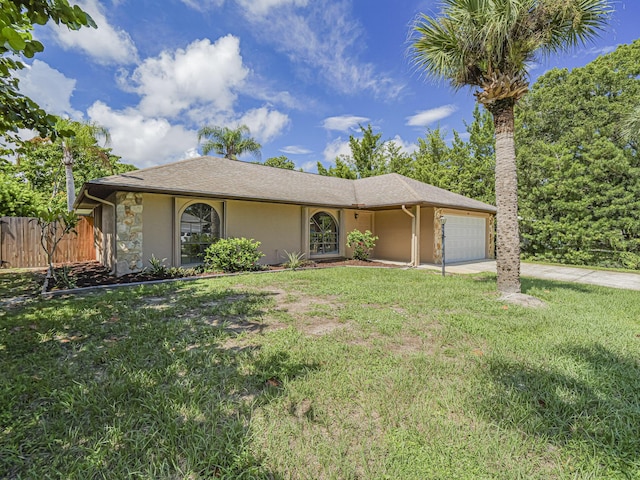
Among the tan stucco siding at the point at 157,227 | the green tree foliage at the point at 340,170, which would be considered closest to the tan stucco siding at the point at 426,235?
the tan stucco siding at the point at 157,227

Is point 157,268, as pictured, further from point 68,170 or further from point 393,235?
point 393,235

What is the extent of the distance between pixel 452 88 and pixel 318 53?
24.3 ft

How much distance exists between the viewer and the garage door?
47.2ft

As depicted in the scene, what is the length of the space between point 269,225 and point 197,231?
283cm

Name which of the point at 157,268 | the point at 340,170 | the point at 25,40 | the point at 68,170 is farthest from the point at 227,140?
the point at 25,40

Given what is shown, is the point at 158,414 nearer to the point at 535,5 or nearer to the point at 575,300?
the point at 575,300

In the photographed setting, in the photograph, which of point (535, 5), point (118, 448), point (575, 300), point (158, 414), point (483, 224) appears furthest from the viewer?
point (483, 224)

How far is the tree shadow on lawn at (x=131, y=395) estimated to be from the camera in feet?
6.65

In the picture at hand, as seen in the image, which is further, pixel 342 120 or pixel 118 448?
pixel 342 120

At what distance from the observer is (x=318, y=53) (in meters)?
12.9

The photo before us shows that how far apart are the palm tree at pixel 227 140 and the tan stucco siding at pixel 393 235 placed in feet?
49.2

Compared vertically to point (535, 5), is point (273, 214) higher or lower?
lower

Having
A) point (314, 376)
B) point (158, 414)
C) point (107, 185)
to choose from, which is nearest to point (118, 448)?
point (158, 414)

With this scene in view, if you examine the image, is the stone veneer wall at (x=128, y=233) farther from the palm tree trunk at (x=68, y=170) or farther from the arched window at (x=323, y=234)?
the palm tree trunk at (x=68, y=170)
